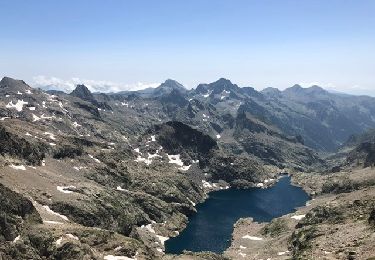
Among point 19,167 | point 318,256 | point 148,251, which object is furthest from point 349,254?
point 19,167

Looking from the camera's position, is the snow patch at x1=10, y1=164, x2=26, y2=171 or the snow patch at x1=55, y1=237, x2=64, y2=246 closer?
the snow patch at x1=55, y1=237, x2=64, y2=246

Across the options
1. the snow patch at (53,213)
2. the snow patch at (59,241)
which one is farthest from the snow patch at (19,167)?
the snow patch at (59,241)

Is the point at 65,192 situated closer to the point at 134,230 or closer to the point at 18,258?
the point at 134,230

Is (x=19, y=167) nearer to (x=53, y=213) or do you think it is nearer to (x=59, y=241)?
(x=53, y=213)

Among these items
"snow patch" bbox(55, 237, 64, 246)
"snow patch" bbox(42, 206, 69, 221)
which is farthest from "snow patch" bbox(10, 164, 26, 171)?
"snow patch" bbox(55, 237, 64, 246)

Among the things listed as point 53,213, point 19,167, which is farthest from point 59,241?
point 19,167

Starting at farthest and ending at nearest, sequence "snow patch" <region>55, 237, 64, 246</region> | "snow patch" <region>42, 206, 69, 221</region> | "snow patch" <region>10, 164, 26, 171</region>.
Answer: "snow patch" <region>10, 164, 26, 171</region>, "snow patch" <region>42, 206, 69, 221</region>, "snow patch" <region>55, 237, 64, 246</region>

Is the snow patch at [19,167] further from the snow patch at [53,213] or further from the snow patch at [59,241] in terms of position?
the snow patch at [59,241]

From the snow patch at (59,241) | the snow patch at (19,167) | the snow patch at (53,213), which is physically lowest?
the snow patch at (53,213)

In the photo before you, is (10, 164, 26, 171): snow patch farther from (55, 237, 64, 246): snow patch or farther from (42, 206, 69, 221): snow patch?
(55, 237, 64, 246): snow patch

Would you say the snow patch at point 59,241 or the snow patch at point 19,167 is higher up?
the snow patch at point 19,167

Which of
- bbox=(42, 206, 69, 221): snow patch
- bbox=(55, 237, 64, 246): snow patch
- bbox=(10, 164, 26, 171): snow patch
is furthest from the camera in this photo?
bbox=(10, 164, 26, 171): snow patch
